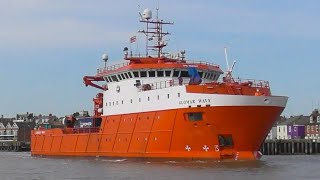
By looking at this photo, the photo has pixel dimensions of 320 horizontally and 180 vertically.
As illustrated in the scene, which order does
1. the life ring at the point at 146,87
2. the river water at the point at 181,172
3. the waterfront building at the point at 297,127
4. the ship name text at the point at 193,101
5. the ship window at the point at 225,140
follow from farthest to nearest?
the waterfront building at the point at 297,127 → the life ring at the point at 146,87 → the ship window at the point at 225,140 → the ship name text at the point at 193,101 → the river water at the point at 181,172

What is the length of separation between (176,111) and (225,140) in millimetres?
3243

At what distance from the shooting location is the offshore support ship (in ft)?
107

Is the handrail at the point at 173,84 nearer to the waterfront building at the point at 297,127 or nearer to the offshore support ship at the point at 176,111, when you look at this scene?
the offshore support ship at the point at 176,111

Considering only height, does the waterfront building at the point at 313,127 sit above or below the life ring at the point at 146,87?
below

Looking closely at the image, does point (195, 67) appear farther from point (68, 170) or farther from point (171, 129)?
point (68, 170)

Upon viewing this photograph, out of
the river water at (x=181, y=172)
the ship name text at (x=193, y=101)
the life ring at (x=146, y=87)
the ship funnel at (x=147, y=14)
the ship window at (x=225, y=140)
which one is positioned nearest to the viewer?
the river water at (x=181, y=172)

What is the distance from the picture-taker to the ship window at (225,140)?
108 feet

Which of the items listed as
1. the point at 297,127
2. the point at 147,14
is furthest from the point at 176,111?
the point at 297,127

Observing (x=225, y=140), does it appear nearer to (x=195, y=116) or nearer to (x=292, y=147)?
(x=195, y=116)

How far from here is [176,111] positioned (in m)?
33.8

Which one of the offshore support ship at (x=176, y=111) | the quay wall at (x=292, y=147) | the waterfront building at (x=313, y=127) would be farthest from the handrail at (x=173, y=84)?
the waterfront building at (x=313, y=127)

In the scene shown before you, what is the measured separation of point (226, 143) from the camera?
33.2m

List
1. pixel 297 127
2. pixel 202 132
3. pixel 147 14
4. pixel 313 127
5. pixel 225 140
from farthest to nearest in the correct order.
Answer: pixel 297 127
pixel 313 127
pixel 147 14
pixel 225 140
pixel 202 132

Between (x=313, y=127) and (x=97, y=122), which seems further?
(x=313, y=127)
